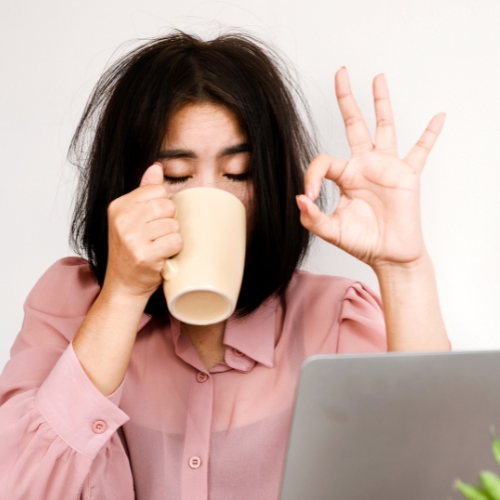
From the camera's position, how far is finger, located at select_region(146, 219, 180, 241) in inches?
31.4

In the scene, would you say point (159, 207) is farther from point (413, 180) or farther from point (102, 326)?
point (413, 180)

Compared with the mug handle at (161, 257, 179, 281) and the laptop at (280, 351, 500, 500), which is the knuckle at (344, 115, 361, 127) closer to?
the mug handle at (161, 257, 179, 281)

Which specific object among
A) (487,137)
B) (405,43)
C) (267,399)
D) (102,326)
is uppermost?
(405,43)

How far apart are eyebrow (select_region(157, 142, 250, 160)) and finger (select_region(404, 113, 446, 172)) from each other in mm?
252

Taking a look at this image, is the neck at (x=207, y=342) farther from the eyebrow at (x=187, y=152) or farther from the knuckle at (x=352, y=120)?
the knuckle at (x=352, y=120)

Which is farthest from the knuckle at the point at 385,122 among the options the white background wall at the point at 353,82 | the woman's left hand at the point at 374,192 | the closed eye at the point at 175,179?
the white background wall at the point at 353,82

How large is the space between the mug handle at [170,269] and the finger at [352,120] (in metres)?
0.31

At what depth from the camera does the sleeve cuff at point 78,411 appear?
851 millimetres

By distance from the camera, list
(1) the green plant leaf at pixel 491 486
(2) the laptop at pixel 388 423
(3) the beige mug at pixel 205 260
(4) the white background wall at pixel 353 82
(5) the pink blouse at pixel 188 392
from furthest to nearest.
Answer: (4) the white background wall at pixel 353 82
(5) the pink blouse at pixel 188 392
(3) the beige mug at pixel 205 260
(2) the laptop at pixel 388 423
(1) the green plant leaf at pixel 491 486

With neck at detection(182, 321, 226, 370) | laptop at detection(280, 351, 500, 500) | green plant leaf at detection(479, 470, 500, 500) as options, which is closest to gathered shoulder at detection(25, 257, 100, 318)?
neck at detection(182, 321, 226, 370)

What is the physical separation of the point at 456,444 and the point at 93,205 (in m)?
0.77

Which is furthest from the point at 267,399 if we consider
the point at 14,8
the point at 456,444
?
the point at 14,8

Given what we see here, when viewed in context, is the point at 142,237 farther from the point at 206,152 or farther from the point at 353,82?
the point at 353,82

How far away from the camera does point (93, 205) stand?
1.12 m
